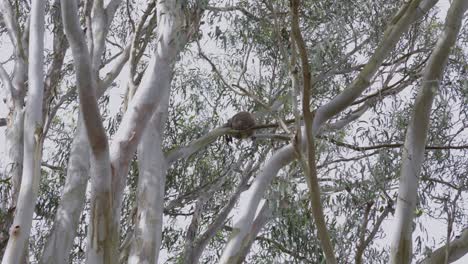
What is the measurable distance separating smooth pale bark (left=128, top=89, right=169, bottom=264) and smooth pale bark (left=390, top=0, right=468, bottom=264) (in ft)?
4.60

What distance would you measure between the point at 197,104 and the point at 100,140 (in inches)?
125

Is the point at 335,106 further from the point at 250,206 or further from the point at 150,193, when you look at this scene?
the point at 150,193

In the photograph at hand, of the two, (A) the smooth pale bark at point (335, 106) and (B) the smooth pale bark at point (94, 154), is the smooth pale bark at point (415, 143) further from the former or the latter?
(B) the smooth pale bark at point (94, 154)

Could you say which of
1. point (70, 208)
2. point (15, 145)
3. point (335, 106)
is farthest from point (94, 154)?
Answer: point (15, 145)

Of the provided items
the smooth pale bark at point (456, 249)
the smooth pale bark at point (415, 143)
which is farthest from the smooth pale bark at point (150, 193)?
the smooth pale bark at point (456, 249)

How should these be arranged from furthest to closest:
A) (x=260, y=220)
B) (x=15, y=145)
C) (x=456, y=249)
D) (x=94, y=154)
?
1. (x=15, y=145)
2. (x=260, y=220)
3. (x=94, y=154)
4. (x=456, y=249)

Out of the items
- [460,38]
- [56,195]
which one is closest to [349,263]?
[460,38]

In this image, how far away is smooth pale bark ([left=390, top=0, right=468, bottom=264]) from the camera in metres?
3.53

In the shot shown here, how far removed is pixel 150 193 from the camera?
4.56 m

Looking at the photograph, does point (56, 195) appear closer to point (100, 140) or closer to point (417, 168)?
point (100, 140)

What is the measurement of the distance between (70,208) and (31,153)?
1.89 ft

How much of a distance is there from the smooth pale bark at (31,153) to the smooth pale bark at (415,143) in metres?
1.83

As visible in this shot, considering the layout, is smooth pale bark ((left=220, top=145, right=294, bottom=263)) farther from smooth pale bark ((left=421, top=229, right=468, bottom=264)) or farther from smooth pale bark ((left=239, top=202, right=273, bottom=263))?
smooth pale bark ((left=421, top=229, right=468, bottom=264))

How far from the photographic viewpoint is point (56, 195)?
6543 mm
